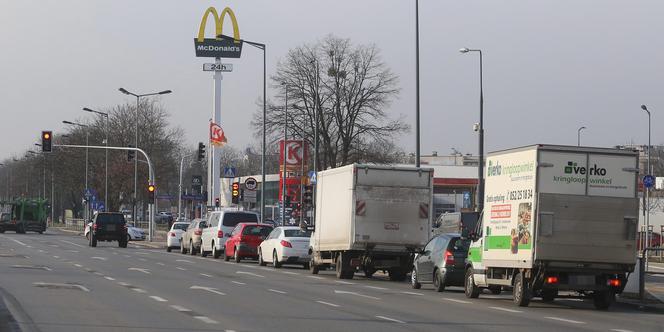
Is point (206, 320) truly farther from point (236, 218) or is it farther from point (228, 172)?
point (228, 172)

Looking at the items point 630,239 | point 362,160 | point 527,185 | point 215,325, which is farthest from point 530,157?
point 362,160

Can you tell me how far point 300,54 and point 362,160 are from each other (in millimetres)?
7531

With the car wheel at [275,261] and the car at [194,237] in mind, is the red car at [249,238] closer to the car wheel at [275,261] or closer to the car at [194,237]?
the car wheel at [275,261]

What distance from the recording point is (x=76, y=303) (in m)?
19.2

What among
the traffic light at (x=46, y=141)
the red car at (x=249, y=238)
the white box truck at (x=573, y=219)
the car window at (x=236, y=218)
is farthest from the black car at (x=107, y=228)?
the white box truck at (x=573, y=219)

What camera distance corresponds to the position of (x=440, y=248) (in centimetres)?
2592

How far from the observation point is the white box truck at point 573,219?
20516 millimetres

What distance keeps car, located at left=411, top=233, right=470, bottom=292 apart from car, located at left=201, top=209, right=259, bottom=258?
18.0 metres

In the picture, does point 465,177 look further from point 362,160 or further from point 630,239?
point 630,239

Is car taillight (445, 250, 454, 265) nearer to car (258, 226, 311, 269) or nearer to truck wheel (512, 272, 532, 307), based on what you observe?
truck wheel (512, 272, 532, 307)

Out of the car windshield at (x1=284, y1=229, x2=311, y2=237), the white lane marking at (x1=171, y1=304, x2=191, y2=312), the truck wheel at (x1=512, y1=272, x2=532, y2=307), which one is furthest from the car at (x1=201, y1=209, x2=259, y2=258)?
the white lane marking at (x1=171, y1=304, x2=191, y2=312)

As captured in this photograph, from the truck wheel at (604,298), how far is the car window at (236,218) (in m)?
24.1

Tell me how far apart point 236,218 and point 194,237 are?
5.88 meters

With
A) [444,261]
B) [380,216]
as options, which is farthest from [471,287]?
[380,216]
